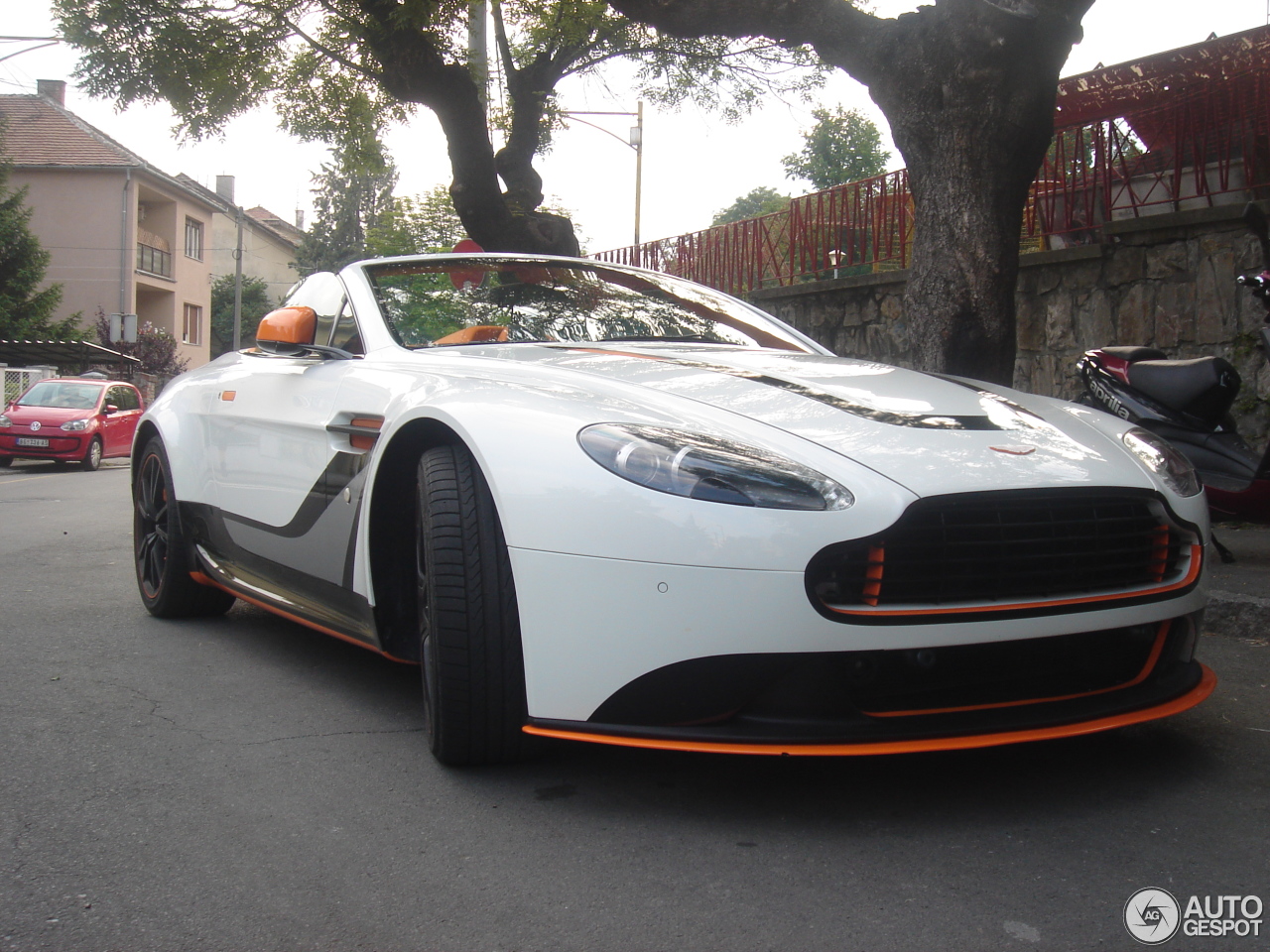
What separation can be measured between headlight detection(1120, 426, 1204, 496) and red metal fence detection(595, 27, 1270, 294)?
450 cm

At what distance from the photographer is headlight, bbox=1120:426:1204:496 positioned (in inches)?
108

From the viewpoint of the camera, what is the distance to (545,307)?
394 cm

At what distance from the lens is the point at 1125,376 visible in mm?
5238

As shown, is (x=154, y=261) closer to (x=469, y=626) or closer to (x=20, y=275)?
(x=20, y=275)

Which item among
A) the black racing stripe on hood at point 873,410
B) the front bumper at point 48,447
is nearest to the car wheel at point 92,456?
the front bumper at point 48,447

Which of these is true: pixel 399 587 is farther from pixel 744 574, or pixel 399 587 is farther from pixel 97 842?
pixel 744 574

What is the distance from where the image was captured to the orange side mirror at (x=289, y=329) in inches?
142

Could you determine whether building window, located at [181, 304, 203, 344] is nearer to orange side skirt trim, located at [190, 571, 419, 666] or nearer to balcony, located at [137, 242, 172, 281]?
balcony, located at [137, 242, 172, 281]

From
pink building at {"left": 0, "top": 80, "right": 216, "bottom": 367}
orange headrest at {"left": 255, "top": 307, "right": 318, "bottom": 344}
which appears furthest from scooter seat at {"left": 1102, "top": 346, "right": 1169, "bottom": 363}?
pink building at {"left": 0, "top": 80, "right": 216, "bottom": 367}

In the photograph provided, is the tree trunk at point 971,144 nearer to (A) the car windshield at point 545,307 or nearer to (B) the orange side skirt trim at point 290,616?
(A) the car windshield at point 545,307

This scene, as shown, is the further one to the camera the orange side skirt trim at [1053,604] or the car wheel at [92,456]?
the car wheel at [92,456]

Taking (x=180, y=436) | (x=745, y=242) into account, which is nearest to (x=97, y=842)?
(x=180, y=436)

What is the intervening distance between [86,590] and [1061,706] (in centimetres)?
460

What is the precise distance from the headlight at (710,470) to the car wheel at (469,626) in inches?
13.3
